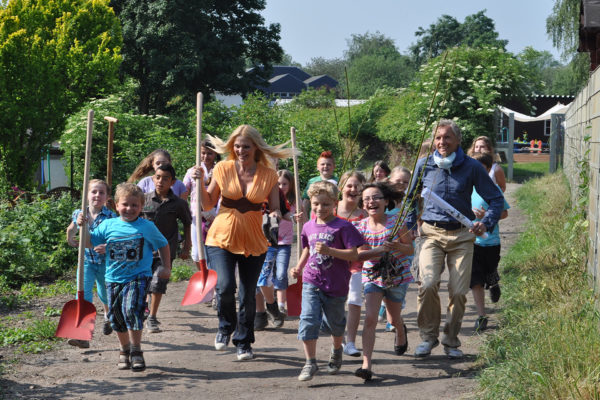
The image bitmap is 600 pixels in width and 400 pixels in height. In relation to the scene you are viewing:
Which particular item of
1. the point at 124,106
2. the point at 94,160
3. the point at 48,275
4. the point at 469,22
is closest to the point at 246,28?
the point at 124,106

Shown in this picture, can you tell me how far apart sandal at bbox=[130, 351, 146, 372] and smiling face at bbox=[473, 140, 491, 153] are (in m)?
4.05

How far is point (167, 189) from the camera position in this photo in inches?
290

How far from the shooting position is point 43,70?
47.2 feet

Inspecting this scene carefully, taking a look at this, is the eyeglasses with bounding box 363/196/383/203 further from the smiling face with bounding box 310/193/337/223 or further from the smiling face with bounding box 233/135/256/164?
the smiling face with bounding box 233/135/256/164

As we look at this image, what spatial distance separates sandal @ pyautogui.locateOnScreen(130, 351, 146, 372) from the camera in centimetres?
582

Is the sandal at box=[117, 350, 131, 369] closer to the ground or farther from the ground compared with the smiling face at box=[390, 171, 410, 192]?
closer to the ground

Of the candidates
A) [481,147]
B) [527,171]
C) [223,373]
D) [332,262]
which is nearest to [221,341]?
[223,373]

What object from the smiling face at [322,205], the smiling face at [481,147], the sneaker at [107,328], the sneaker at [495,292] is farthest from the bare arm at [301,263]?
the smiling face at [481,147]

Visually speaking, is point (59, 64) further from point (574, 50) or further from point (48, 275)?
point (574, 50)

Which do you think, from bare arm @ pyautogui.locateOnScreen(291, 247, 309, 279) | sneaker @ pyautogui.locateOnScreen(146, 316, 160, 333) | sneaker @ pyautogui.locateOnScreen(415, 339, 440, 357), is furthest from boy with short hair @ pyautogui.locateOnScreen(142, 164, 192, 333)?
sneaker @ pyautogui.locateOnScreen(415, 339, 440, 357)

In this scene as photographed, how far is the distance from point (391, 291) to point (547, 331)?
4.08ft

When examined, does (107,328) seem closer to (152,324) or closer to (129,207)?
(152,324)

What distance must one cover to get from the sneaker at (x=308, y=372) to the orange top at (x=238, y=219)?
111 centimetres

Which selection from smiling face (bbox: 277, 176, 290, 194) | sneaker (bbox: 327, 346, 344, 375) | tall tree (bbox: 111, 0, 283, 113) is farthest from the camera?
tall tree (bbox: 111, 0, 283, 113)
